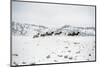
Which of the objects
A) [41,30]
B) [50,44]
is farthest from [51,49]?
[41,30]

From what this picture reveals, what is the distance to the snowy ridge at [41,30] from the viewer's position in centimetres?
222

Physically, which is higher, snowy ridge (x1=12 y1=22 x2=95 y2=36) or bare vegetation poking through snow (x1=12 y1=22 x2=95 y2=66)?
snowy ridge (x1=12 y1=22 x2=95 y2=36)

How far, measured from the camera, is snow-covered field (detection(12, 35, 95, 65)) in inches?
87.5

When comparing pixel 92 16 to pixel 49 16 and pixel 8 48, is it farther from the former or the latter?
pixel 8 48

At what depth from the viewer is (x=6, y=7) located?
2.17 m

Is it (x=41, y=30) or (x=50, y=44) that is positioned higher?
(x=41, y=30)

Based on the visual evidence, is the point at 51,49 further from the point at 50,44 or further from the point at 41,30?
the point at 41,30

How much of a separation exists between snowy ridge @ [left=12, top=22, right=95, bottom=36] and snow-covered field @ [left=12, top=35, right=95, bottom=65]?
56 mm

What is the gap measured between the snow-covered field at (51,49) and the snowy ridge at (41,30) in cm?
6

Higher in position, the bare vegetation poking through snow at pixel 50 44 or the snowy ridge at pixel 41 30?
the snowy ridge at pixel 41 30

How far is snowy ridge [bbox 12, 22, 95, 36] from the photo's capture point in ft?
7.29

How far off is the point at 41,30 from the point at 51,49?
0.93 feet

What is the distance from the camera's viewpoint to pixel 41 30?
2.32m

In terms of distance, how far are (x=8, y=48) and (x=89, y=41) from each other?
44.4 inches
